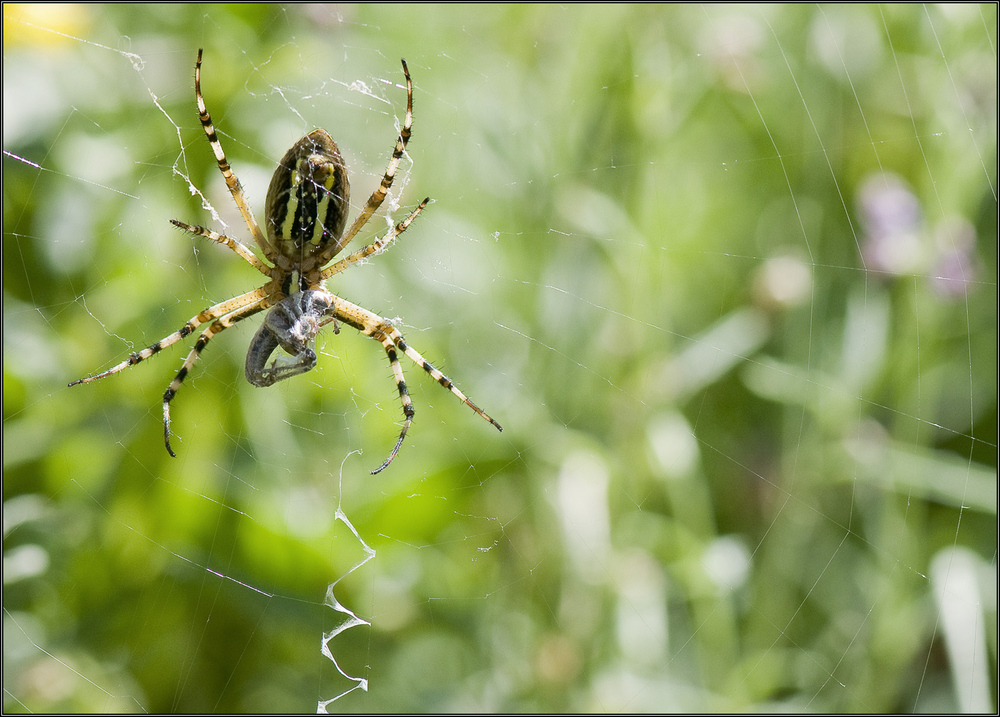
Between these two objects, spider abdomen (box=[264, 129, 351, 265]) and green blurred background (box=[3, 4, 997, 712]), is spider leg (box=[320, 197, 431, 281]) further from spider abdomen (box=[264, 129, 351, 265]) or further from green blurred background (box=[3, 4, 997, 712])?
green blurred background (box=[3, 4, 997, 712])

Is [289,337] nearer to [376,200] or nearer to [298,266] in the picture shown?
[298,266]

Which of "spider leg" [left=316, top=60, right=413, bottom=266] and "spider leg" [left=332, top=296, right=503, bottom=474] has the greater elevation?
"spider leg" [left=316, top=60, right=413, bottom=266]

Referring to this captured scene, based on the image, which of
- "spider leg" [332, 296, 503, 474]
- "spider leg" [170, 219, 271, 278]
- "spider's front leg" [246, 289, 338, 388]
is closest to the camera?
"spider leg" [170, 219, 271, 278]

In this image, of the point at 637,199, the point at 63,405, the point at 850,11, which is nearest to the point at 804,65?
the point at 850,11

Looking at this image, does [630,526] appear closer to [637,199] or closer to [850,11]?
[637,199]

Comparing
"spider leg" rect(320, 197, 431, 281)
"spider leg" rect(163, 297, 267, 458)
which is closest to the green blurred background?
"spider leg" rect(163, 297, 267, 458)

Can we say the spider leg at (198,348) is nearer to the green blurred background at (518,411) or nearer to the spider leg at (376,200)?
the green blurred background at (518,411)
